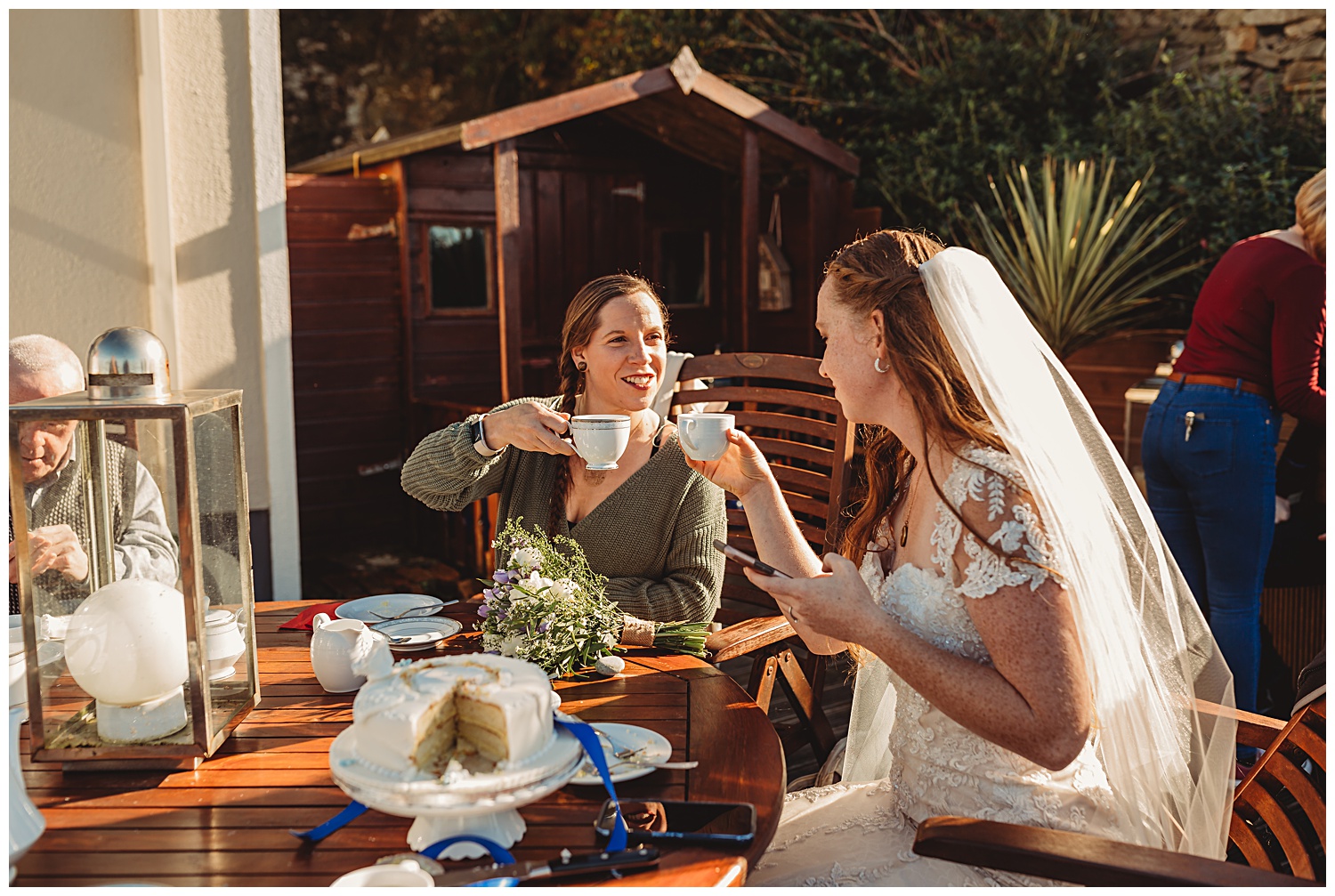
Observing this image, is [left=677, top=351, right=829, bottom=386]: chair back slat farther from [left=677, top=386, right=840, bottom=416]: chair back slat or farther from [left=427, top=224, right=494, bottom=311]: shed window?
[left=427, top=224, right=494, bottom=311]: shed window

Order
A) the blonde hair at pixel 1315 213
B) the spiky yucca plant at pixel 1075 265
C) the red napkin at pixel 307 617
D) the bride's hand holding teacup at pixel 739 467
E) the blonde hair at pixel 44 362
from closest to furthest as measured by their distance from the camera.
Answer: the bride's hand holding teacup at pixel 739 467
the red napkin at pixel 307 617
the blonde hair at pixel 44 362
the blonde hair at pixel 1315 213
the spiky yucca plant at pixel 1075 265

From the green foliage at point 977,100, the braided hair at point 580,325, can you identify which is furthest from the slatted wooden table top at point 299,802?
the green foliage at point 977,100

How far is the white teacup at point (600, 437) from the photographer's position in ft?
7.37

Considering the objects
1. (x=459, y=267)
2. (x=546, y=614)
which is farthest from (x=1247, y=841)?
(x=459, y=267)

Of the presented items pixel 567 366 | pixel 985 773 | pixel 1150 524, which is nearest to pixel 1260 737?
pixel 1150 524

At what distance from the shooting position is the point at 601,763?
4.64ft

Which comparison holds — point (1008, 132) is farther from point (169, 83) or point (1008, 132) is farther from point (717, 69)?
point (169, 83)

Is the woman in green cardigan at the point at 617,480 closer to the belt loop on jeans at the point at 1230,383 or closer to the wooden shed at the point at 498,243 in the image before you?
the belt loop on jeans at the point at 1230,383

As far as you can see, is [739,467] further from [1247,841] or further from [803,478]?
[1247,841]

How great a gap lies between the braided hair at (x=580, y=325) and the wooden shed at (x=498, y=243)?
340 centimetres

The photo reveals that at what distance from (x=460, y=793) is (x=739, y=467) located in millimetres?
1128

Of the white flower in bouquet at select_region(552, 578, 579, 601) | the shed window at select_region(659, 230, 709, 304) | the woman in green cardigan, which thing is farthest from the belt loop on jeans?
the shed window at select_region(659, 230, 709, 304)

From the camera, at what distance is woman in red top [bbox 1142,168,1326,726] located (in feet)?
12.0

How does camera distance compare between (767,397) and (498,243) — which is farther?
(498,243)
